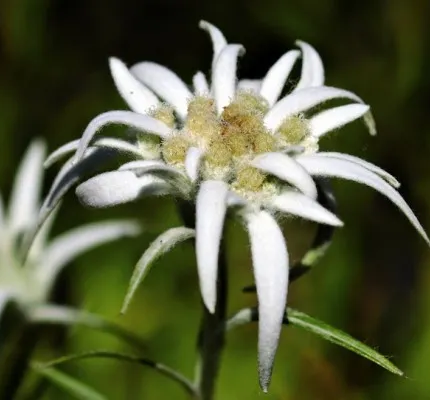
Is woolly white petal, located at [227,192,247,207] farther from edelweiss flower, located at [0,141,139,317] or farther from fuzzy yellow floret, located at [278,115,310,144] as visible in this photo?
edelweiss flower, located at [0,141,139,317]

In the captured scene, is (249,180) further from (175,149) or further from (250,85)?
(250,85)

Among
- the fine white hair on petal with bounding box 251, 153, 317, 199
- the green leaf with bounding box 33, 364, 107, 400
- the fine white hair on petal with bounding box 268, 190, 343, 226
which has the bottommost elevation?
the green leaf with bounding box 33, 364, 107, 400

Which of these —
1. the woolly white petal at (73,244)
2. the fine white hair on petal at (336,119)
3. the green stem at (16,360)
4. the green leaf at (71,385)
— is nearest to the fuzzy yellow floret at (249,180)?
the fine white hair on petal at (336,119)

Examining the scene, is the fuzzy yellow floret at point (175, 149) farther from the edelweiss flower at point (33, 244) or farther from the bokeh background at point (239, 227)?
the bokeh background at point (239, 227)

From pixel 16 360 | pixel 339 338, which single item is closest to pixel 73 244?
pixel 16 360

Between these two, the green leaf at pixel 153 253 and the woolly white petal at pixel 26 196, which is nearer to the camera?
the green leaf at pixel 153 253

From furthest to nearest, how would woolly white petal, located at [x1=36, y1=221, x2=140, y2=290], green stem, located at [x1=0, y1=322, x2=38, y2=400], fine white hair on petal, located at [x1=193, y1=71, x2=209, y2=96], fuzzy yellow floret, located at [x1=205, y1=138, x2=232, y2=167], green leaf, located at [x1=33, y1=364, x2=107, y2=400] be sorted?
woolly white petal, located at [x1=36, y1=221, x2=140, y2=290], green stem, located at [x1=0, y1=322, x2=38, y2=400], green leaf, located at [x1=33, y1=364, x2=107, y2=400], fine white hair on petal, located at [x1=193, y1=71, x2=209, y2=96], fuzzy yellow floret, located at [x1=205, y1=138, x2=232, y2=167]

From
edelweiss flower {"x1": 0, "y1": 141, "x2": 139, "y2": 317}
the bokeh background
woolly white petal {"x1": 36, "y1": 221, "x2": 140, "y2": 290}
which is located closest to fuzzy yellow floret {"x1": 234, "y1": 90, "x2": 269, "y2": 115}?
edelweiss flower {"x1": 0, "y1": 141, "x2": 139, "y2": 317}
